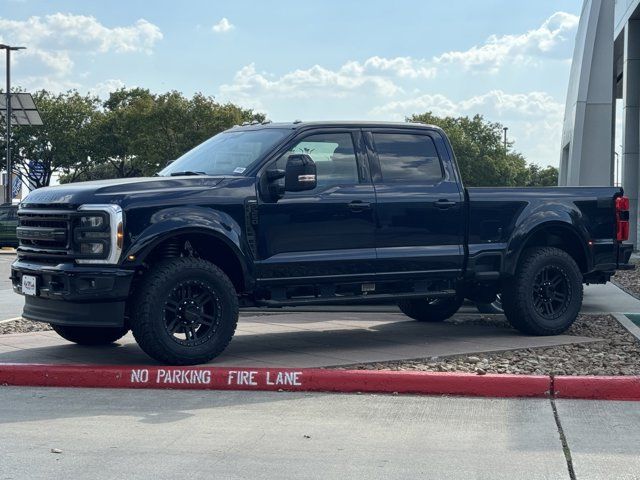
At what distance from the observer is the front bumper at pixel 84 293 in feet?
27.1

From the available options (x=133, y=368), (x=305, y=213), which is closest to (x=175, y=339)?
(x=133, y=368)

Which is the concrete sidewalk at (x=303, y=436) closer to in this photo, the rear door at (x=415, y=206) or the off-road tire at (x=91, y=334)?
the off-road tire at (x=91, y=334)

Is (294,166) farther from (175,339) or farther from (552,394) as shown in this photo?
(552,394)

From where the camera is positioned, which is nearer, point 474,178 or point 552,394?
point 552,394

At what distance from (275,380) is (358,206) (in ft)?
6.88

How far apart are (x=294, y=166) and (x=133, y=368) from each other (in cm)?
216

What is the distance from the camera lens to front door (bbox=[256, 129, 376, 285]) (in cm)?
905

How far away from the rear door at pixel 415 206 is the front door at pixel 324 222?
155 mm

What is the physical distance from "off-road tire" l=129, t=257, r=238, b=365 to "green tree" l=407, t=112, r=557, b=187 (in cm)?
8091

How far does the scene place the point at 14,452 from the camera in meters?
6.05

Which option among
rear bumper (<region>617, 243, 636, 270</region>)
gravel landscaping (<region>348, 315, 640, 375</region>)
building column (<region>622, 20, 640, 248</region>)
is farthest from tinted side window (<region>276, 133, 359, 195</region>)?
building column (<region>622, 20, 640, 248</region>)

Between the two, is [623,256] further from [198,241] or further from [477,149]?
[477,149]

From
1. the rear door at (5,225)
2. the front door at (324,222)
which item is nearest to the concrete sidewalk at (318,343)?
the front door at (324,222)

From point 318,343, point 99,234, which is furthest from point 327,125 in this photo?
point 99,234
